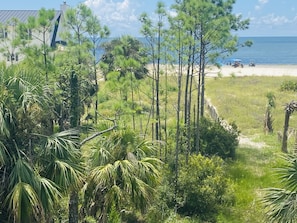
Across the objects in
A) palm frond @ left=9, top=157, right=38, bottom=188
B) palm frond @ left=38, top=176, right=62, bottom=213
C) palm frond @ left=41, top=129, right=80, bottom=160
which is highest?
palm frond @ left=41, top=129, right=80, bottom=160

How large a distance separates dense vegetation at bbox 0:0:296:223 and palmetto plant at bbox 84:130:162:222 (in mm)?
22

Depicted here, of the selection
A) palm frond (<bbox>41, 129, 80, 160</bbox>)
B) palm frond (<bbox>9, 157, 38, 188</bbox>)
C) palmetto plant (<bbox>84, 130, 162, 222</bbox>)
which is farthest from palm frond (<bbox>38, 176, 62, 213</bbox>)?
palmetto plant (<bbox>84, 130, 162, 222</bbox>)

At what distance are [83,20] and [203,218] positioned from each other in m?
7.21

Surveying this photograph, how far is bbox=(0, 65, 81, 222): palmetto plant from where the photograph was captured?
21.7 feet

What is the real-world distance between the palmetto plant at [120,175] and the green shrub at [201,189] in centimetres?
304

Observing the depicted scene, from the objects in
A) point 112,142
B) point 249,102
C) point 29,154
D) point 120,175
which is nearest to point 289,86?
point 249,102

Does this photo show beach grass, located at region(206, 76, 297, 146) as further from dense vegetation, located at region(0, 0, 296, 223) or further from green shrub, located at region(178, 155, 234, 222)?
green shrub, located at region(178, 155, 234, 222)

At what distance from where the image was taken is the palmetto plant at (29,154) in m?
6.63

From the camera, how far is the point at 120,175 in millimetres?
8633

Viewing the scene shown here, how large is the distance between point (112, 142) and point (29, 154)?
2.34 m

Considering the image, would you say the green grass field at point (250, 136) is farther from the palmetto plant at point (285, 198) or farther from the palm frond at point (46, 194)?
the palm frond at point (46, 194)

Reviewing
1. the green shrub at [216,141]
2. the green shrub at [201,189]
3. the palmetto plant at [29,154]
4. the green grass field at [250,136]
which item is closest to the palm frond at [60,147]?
the palmetto plant at [29,154]

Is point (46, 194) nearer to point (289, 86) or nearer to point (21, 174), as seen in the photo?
point (21, 174)

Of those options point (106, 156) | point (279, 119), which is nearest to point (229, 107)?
point (279, 119)
